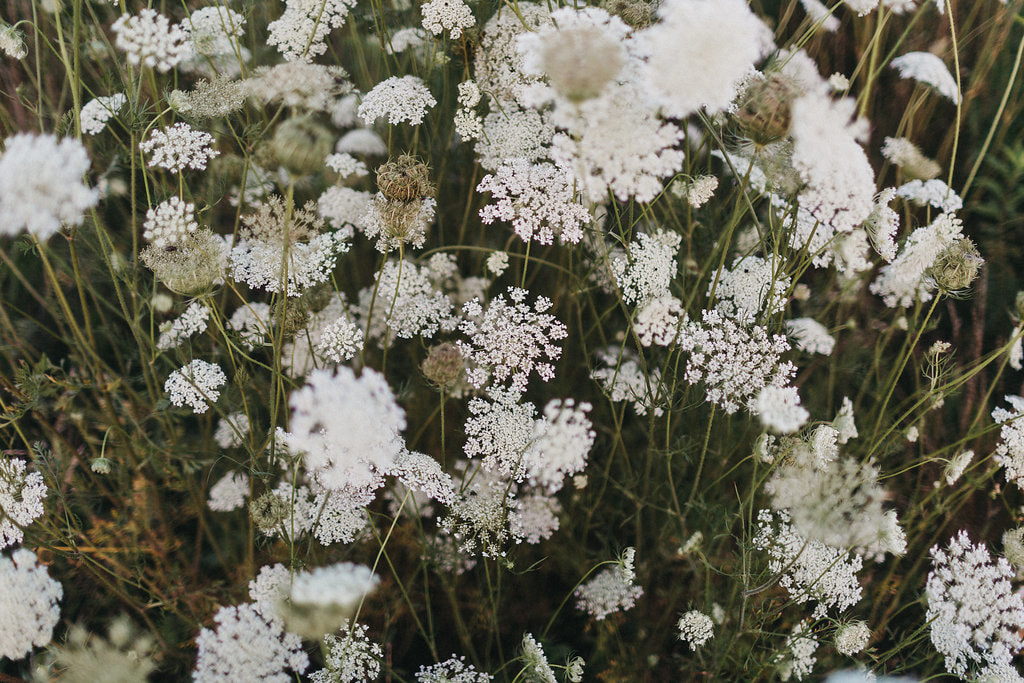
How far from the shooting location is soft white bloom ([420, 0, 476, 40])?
81.1 inches

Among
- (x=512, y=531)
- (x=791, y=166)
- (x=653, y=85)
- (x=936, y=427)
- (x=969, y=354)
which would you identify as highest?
(x=653, y=85)

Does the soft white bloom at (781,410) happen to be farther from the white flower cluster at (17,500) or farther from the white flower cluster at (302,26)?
the white flower cluster at (17,500)

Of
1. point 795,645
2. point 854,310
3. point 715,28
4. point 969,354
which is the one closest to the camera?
point 715,28

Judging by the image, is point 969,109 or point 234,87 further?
point 969,109

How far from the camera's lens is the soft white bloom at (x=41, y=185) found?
1.50 m

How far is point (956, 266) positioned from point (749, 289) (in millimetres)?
587

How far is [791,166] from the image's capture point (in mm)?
1687

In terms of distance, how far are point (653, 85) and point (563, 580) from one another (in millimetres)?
1981

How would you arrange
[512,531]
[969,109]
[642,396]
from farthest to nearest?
[969,109], [642,396], [512,531]

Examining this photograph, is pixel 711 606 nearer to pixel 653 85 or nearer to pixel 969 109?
pixel 653 85

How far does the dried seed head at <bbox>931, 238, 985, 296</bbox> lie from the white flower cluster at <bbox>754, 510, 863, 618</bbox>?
0.88 m

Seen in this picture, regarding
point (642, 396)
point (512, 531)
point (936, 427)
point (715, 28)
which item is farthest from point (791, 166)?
point (936, 427)

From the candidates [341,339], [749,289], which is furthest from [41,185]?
[749,289]

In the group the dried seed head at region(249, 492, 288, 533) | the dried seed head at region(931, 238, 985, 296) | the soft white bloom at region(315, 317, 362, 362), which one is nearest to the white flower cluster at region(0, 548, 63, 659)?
the dried seed head at region(249, 492, 288, 533)
